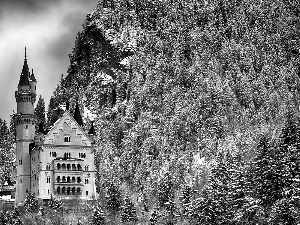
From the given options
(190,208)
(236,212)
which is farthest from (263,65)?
(236,212)

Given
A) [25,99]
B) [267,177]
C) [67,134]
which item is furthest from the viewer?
[67,134]

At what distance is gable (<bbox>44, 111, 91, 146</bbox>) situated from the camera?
150000 millimetres

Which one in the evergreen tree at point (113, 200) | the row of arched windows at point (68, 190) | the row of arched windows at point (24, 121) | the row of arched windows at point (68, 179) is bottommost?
the evergreen tree at point (113, 200)

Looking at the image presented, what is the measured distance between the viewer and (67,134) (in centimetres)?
15162

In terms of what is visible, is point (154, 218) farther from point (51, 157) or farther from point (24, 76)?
point (24, 76)

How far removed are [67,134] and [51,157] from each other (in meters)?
5.81

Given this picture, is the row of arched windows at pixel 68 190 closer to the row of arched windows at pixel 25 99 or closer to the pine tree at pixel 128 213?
the row of arched windows at pixel 25 99

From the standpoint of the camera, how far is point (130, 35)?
191625 millimetres

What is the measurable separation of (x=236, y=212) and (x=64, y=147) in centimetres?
5537

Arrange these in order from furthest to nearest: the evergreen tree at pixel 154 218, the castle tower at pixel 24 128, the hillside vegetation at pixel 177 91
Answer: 1. the hillside vegetation at pixel 177 91
2. the castle tower at pixel 24 128
3. the evergreen tree at pixel 154 218

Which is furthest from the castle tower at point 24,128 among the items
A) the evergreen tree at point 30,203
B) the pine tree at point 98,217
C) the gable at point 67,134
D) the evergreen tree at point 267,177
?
the evergreen tree at point 267,177

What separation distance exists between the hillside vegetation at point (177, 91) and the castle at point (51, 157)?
19.8 ft

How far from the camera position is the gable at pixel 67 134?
150000mm

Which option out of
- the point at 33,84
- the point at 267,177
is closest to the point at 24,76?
the point at 33,84
